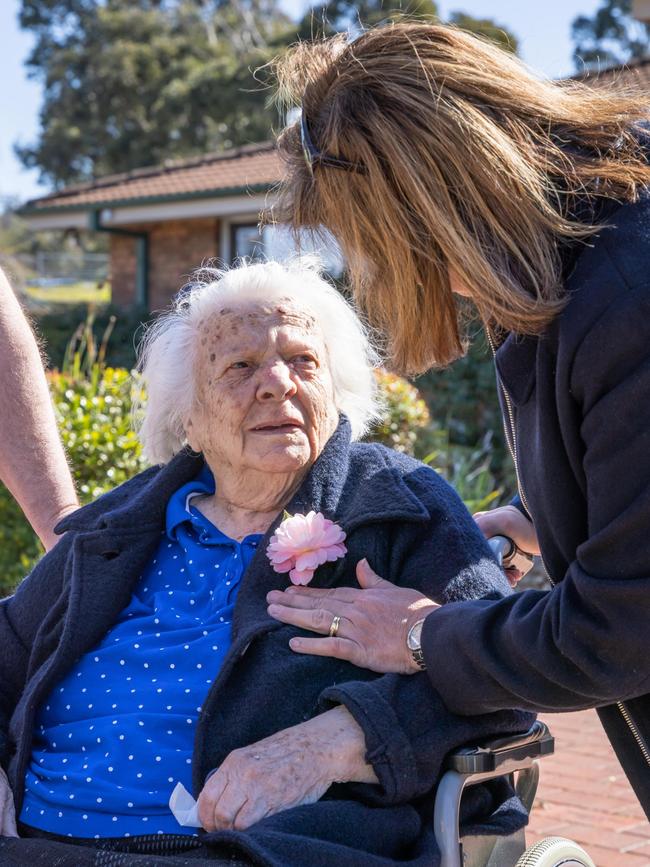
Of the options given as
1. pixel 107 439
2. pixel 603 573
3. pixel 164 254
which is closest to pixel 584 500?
pixel 603 573

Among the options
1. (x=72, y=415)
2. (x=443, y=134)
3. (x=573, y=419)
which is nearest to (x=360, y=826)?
(x=573, y=419)

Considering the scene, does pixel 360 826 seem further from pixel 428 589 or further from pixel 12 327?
pixel 12 327

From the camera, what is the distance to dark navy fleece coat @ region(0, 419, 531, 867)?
6.69ft

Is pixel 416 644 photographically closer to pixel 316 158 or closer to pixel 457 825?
pixel 457 825

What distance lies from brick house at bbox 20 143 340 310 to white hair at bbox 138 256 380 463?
11.1 m

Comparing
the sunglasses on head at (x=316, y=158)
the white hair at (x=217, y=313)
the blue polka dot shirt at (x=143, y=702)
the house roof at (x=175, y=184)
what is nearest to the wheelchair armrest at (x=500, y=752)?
the blue polka dot shirt at (x=143, y=702)

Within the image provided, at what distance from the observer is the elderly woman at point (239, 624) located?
2.06 m

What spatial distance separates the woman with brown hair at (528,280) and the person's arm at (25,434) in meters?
1.34

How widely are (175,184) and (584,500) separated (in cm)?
1484

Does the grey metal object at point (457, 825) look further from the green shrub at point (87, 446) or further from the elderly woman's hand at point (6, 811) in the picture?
the green shrub at point (87, 446)

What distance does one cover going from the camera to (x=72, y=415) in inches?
201

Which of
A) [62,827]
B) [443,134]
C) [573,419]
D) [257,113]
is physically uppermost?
[257,113]

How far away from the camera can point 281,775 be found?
206 cm

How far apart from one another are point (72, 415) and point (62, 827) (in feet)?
9.96
